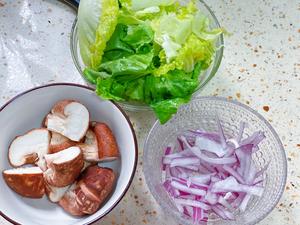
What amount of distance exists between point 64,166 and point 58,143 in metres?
0.07

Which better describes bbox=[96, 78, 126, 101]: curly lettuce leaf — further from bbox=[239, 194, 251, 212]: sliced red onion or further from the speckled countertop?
bbox=[239, 194, 251, 212]: sliced red onion

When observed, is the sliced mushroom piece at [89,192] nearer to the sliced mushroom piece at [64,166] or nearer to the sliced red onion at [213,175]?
the sliced mushroom piece at [64,166]

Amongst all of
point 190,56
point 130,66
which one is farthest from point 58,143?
point 190,56

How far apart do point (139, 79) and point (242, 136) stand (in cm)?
23

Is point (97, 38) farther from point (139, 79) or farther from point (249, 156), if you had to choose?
point (249, 156)

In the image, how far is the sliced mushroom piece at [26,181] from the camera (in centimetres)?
99

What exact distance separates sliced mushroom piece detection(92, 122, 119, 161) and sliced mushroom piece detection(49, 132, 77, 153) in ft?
0.16

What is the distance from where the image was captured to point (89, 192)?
3.20 ft

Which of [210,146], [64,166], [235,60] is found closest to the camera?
[64,166]

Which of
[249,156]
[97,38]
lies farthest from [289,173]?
[97,38]

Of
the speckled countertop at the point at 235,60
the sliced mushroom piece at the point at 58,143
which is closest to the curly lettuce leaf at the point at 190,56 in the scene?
the speckled countertop at the point at 235,60

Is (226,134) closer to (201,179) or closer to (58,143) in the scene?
(201,179)

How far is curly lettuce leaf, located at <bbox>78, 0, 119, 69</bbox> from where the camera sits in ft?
3.34

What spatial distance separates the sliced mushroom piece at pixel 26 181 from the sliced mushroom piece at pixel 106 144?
0.38ft
